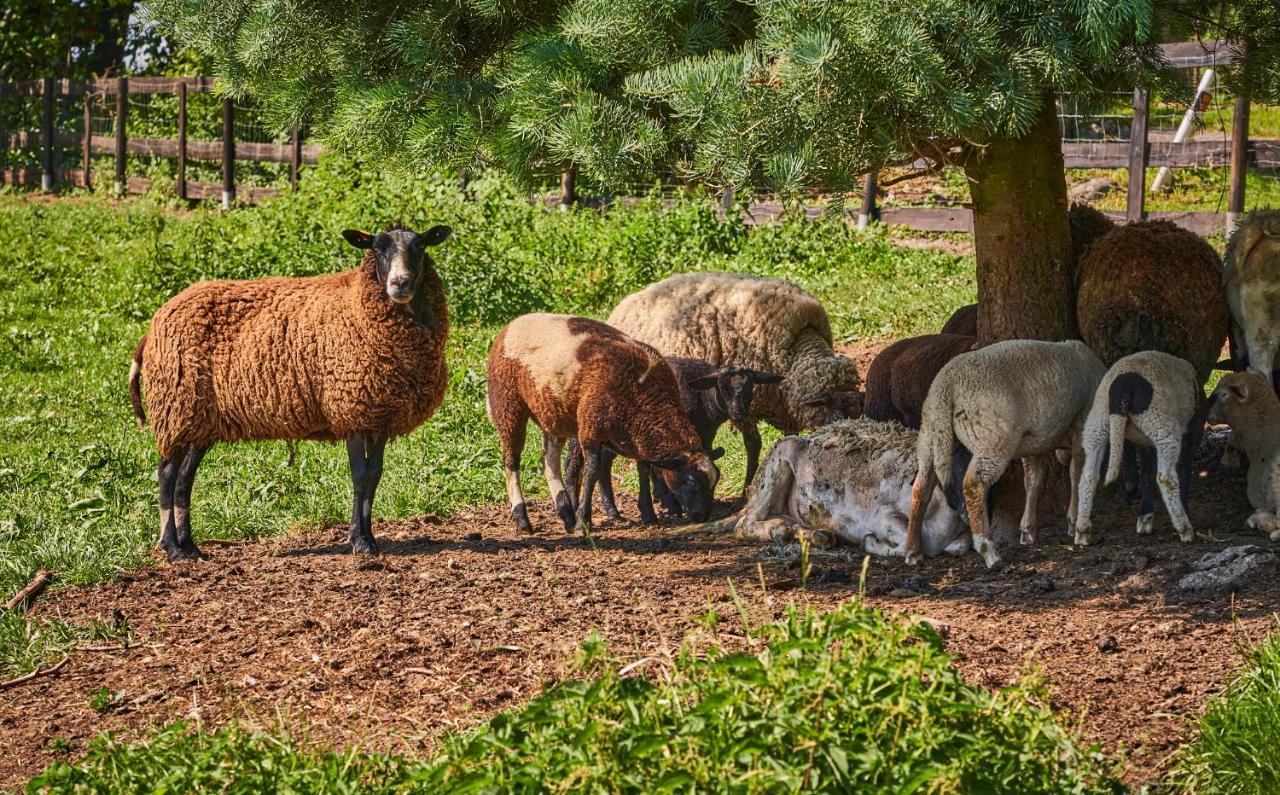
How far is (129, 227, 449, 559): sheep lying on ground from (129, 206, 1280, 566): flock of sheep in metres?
0.01

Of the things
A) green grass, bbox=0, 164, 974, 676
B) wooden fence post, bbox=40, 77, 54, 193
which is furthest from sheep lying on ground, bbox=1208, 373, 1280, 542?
wooden fence post, bbox=40, 77, 54, 193

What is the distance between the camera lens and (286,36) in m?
7.43

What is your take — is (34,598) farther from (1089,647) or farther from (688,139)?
(1089,647)

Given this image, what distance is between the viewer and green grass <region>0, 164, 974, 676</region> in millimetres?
9445

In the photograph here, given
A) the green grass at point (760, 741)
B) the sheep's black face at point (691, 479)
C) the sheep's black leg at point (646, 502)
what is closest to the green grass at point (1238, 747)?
the green grass at point (760, 741)

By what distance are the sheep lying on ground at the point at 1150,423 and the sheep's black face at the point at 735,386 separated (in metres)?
2.42

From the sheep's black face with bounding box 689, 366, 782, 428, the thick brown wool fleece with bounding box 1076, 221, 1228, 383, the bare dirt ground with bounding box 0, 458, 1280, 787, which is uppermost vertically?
the thick brown wool fleece with bounding box 1076, 221, 1228, 383

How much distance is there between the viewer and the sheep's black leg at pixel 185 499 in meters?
7.92

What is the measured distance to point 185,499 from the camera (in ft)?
26.2

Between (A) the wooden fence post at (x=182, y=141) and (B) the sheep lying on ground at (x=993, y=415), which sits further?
(A) the wooden fence post at (x=182, y=141)

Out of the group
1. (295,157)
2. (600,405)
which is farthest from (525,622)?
(295,157)

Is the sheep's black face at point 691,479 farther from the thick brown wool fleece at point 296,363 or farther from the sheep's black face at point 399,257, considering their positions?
the sheep's black face at point 399,257

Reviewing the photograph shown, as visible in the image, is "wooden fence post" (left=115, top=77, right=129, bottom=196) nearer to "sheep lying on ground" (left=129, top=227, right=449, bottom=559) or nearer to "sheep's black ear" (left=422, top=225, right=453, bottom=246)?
"sheep lying on ground" (left=129, top=227, right=449, bottom=559)

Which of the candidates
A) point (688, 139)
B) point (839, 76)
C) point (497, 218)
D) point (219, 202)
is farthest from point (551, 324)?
point (219, 202)
